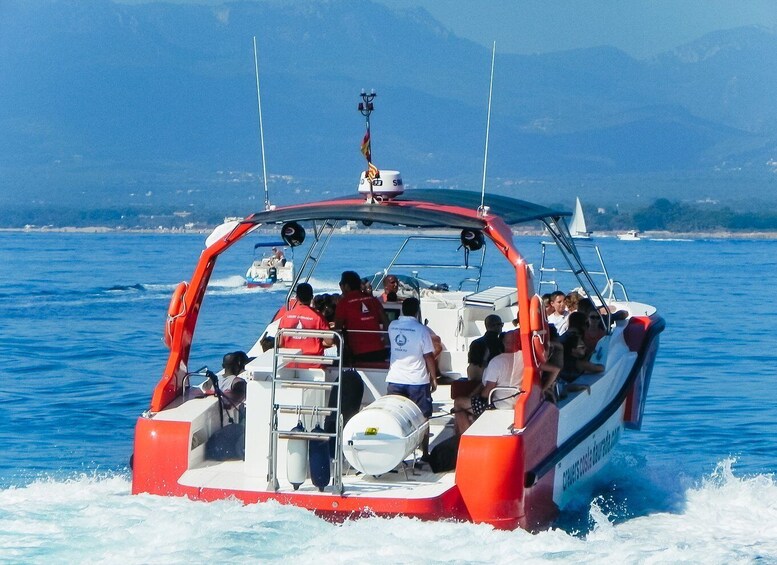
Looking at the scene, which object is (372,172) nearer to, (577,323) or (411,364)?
(411,364)

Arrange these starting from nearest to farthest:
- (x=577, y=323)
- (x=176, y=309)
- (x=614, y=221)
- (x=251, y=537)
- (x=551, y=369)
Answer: (x=251, y=537)
(x=551, y=369)
(x=176, y=309)
(x=577, y=323)
(x=614, y=221)

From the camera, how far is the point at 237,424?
793 centimetres

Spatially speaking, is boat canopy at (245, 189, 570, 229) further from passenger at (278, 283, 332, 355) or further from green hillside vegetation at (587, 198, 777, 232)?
green hillside vegetation at (587, 198, 777, 232)

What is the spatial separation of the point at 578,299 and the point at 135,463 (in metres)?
4.01

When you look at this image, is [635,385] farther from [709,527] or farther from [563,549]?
[563,549]

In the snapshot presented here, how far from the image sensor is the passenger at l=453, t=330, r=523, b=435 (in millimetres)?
7738

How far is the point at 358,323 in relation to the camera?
28.6 feet

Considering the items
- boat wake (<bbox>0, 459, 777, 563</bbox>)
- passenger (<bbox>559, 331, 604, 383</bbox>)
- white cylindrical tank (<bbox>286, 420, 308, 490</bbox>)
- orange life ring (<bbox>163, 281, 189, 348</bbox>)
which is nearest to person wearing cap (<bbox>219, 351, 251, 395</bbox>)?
orange life ring (<bbox>163, 281, 189, 348</bbox>)

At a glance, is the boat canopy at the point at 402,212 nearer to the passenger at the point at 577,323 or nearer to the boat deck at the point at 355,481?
the passenger at the point at 577,323

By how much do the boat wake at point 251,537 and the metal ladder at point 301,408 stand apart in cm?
25

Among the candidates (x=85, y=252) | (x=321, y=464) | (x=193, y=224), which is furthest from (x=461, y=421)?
(x=193, y=224)

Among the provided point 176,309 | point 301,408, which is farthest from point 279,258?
point 301,408

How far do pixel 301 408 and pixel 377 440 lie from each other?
1.54 ft

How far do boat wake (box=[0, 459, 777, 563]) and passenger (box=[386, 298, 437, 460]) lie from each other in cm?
101
